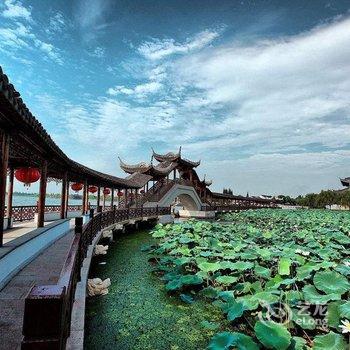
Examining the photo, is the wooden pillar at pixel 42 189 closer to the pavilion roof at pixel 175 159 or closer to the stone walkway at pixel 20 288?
the stone walkway at pixel 20 288

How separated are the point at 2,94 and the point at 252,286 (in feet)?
16.5

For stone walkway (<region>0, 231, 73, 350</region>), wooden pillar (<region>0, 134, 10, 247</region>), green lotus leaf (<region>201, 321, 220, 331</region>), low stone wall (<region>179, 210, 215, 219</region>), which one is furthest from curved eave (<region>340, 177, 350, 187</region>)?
wooden pillar (<region>0, 134, 10, 247</region>)

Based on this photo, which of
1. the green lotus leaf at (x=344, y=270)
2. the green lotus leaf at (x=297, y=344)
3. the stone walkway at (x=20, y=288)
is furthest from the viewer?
the green lotus leaf at (x=344, y=270)

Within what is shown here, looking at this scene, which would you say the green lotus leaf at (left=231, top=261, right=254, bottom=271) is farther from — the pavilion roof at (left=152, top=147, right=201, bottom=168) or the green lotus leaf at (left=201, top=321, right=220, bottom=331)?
the pavilion roof at (left=152, top=147, right=201, bottom=168)

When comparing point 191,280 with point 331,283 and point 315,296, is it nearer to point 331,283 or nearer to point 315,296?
point 315,296

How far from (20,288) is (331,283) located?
4.64 meters

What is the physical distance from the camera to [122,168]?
2667cm

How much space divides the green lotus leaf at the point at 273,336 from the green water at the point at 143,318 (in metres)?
1.18

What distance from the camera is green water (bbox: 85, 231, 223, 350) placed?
14.5ft

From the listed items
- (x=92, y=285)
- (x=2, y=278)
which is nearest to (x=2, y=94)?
(x=2, y=278)

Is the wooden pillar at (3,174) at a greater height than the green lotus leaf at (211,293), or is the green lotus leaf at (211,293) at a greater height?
the wooden pillar at (3,174)

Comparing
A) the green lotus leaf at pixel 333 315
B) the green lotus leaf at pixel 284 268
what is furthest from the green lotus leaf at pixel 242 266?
the green lotus leaf at pixel 333 315

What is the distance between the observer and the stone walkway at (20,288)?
299 cm

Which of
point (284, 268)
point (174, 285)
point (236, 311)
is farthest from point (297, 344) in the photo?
point (174, 285)
